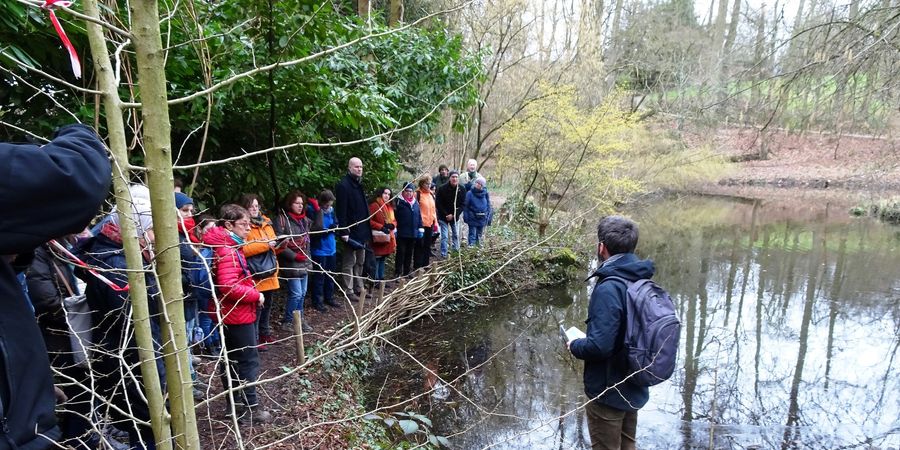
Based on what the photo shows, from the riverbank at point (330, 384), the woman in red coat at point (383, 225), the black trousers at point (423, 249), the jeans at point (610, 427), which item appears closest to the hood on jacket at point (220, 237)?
the riverbank at point (330, 384)

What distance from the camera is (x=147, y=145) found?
1149 millimetres

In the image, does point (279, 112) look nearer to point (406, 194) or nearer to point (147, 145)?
point (406, 194)

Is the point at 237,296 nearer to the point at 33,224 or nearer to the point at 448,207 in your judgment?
the point at 33,224

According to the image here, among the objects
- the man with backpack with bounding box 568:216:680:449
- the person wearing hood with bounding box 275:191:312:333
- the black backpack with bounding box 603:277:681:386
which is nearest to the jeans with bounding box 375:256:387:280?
the person wearing hood with bounding box 275:191:312:333

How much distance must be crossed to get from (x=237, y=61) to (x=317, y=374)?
2796 mm

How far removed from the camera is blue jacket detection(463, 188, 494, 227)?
851cm

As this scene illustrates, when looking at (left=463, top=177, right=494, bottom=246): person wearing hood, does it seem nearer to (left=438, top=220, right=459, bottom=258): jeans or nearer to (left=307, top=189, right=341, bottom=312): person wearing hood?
(left=438, top=220, right=459, bottom=258): jeans

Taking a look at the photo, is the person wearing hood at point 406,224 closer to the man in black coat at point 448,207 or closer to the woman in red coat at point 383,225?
the woman in red coat at point 383,225

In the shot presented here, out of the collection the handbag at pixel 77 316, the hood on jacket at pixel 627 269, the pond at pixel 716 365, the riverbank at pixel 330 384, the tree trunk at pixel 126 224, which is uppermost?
the tree trunk at pixel 126 224

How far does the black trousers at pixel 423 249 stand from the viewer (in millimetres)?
7484

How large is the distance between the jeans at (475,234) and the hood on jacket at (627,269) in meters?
6.26

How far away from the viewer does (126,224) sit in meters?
1.22

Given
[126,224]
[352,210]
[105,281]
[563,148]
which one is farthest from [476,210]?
[126,224]

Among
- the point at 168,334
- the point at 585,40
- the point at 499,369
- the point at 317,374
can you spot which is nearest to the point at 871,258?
the point at 585,40
